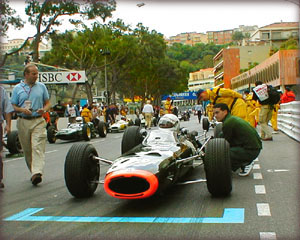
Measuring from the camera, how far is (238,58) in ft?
300

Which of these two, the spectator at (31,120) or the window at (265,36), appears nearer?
the spectator at (31,120)

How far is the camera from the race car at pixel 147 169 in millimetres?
5176

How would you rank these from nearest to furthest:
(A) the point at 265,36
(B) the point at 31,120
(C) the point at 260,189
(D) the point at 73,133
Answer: (C) the point at 260,189, (B) the point at 31,120, (D) the point at 73,133, (A) the point at 265,36

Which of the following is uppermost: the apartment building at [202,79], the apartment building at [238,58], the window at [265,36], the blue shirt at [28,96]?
the window at [265,36]

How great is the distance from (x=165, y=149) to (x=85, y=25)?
36496 millimetres

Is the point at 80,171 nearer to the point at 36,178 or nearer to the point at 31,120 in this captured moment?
the point at 36,178

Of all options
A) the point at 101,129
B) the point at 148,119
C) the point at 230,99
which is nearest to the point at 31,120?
the point at 230,99

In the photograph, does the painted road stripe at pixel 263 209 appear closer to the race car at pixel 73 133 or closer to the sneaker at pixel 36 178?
the sneaker at pixel 36 178

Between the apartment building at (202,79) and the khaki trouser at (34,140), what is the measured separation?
101 metres

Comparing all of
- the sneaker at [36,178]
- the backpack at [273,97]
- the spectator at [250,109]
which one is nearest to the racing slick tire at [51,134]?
the spectator at [250,109]

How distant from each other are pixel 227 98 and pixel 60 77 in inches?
718

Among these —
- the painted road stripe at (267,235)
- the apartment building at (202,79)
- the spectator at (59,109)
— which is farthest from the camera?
the apartment building at (202,79)

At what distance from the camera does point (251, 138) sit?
24.1 feet

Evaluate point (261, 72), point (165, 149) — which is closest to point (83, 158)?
point (165, 149)
